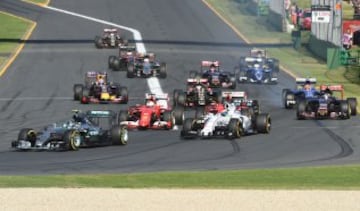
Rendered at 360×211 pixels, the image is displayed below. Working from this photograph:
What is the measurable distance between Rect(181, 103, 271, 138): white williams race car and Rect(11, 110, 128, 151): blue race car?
261cm

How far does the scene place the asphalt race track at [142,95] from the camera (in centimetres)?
2911

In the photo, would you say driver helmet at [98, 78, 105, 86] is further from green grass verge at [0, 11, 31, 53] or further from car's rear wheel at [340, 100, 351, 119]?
green grass verge at [0, 11, 31, 53]

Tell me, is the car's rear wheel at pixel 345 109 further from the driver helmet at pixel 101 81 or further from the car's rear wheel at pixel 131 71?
the car's rear wheel at pixel 131 71

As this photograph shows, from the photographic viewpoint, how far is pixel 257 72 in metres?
54.1

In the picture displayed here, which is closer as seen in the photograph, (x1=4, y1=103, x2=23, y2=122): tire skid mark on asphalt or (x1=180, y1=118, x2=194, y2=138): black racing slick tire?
(x1=180, y1=118, x2=194, y2=138): black racing slick tire

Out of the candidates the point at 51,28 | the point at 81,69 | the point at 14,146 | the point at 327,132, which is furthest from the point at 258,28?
the point at 14,146

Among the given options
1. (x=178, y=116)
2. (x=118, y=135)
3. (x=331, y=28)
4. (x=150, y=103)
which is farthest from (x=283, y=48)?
(x=118, y=135)

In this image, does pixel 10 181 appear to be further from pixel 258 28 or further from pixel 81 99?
pixel 258 28

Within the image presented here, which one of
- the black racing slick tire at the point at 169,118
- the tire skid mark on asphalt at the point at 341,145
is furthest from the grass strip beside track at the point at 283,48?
the black racing slick tire at the point at 169,118

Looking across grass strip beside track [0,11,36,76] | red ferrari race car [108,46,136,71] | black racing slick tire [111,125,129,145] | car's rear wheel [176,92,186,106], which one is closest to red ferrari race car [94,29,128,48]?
grass strip beside track [0,11,36,76]

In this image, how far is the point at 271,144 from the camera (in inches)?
1298

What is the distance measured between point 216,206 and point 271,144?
1306 cm

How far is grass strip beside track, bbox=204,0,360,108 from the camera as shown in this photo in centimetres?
5866

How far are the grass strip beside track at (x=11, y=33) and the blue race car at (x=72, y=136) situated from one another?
26823mm
